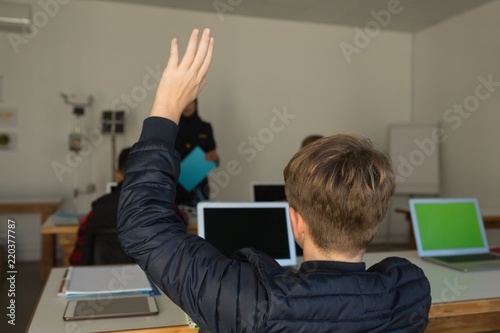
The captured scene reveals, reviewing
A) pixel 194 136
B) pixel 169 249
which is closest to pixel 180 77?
pixel 169 249

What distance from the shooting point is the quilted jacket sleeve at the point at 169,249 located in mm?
799

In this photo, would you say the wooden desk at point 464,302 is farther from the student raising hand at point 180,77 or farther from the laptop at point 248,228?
the student raising hand at point 180,77

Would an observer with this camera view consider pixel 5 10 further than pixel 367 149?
Yes

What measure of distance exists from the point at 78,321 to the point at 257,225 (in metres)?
0.87

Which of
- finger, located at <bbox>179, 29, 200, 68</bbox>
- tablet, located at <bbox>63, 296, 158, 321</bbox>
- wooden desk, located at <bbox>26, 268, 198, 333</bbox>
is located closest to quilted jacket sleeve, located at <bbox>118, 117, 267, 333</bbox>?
finger, located at <bbox>179, 29, 200, 68</bbox>

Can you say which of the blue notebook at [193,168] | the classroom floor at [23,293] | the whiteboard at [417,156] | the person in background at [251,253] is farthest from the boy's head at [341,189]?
the whiteboard at [417,156]

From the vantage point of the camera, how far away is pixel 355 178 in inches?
34.6

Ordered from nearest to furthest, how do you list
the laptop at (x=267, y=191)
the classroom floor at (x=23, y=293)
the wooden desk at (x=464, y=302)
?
the wooden desk at (x=464, y=302)
the classroom floor at (x=23, y=293)
the laptop at (x=267, y=191)

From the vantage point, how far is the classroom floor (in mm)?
3010

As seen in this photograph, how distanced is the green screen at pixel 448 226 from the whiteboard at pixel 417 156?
12.6ft

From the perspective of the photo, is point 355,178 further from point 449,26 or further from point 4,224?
point 449,26

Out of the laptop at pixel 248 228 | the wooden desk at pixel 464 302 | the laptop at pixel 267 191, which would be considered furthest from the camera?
the laptop at pixel 267 191

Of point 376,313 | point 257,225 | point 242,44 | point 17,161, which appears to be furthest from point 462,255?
point 17,161

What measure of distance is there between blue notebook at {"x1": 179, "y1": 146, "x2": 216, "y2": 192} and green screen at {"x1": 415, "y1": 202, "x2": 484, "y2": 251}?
1939 millimetres
